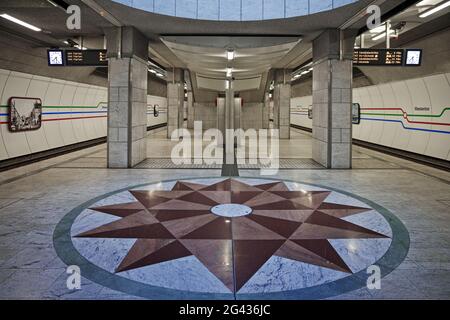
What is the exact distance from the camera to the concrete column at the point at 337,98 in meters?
12.3

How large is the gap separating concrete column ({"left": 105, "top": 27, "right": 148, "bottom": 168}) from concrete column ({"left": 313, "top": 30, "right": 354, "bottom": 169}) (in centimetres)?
646

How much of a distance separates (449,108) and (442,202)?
648 centimetres

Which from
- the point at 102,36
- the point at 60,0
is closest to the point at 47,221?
the point at 60,0

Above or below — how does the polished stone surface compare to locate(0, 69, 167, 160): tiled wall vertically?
below

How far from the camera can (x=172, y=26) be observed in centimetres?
1181

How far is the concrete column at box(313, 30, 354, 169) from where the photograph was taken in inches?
483

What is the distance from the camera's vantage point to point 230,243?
17.7 feet

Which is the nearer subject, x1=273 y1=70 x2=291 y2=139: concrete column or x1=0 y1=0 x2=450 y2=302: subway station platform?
x1=0 y1=0 x2=450 y2=302: subway station platform

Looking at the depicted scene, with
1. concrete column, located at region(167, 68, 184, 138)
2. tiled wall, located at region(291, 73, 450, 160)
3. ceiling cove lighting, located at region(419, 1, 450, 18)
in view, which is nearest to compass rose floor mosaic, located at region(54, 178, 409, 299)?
ceiling cove lighting, located at region(419, 1, 450, 18)

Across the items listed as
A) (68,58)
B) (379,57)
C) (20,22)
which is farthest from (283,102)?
(20,22)

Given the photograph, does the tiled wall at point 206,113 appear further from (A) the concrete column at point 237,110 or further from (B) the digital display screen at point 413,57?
(B) the digital display screen at point 413,57

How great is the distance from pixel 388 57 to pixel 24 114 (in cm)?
1310

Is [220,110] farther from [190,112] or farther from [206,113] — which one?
[190,112]

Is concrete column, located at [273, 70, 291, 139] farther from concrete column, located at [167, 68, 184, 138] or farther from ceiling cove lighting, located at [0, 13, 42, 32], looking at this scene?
ceiling cove lighting, located at [0, 13, 42, 32]
